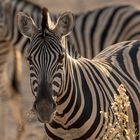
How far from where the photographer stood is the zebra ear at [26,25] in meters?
4.69

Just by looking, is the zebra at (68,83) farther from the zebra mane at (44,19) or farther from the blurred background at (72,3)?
the blurred background at (72,3)

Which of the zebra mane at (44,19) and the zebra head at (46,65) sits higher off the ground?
the zebra mane at (44,19)

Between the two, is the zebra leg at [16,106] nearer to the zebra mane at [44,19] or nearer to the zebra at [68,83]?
the zebra at [68,83]

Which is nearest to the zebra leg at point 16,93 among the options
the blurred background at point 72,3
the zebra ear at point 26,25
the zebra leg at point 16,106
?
the zebra leg at point 16,106

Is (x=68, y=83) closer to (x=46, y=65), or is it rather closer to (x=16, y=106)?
(x=46, y=65)

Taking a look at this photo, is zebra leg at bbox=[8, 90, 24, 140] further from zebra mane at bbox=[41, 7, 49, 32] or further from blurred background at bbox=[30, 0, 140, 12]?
blurred background at bbox=[30, 0, 140, 12]

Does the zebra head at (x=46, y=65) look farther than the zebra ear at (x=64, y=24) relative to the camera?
No

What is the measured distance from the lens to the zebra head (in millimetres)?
4352

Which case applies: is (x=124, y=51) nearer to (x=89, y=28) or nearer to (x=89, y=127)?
(x=89, y=127)

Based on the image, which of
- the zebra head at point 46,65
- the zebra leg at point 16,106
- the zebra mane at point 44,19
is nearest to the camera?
the zebra head at point 46,65

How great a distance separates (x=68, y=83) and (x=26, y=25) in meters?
0.46

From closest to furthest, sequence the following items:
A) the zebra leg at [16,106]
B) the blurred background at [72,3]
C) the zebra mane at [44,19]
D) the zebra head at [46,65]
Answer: the zebra head at [46,65]
the zebra mane at [44,19]
the zebra leg at [16,106]
the blurred background at [72,3]

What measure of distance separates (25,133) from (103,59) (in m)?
2.64

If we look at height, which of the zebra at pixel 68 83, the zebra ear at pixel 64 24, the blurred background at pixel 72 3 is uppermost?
the blurred background at pixel 72 3
